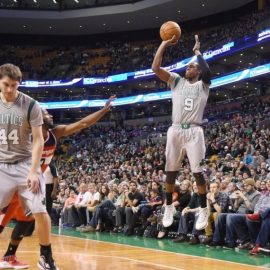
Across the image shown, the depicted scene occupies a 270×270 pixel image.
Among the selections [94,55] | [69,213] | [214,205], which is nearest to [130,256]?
[214,205]

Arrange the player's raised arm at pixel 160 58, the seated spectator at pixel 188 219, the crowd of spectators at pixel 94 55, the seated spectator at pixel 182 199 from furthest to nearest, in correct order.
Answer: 1. the crowd of spectators at pixel 94 55
2. the seated spectator at pixel 182 199
3. the seated spectator at pixel 188 219
4. the player's raised arm at pixel 160 58

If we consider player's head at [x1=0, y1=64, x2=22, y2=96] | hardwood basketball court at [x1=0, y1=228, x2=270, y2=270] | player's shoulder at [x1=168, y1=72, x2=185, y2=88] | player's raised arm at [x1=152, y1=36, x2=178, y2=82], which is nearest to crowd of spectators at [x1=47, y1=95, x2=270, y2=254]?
hardwood basketball court at [x1=0, y1=228, x2=270, y2=270]

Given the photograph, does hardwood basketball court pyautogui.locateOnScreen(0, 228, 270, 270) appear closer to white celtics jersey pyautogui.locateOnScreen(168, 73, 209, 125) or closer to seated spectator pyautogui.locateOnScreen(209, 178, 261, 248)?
seated spectator pyautogui.locateOnScreen(209, 178, 261, 248)

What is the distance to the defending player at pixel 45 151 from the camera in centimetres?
555

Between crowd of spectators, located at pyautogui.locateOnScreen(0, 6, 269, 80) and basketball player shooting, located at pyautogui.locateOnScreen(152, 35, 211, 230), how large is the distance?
25383 mm

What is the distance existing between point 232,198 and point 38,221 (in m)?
5.43

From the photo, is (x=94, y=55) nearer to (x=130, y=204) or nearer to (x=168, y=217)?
(x=130, y=204)

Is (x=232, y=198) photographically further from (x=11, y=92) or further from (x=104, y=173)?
(x=104, y=173)

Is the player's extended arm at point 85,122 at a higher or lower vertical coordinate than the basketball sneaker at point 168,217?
higher

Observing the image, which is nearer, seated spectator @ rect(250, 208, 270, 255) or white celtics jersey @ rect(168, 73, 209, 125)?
white celtics jersey @ rect(168, 73, 209, 125)

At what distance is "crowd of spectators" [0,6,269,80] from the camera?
33.4 meters

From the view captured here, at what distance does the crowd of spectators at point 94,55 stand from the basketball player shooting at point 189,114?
999 inches

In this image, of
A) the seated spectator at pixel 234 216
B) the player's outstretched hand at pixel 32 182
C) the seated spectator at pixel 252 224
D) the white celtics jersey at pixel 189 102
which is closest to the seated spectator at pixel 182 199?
the seated spectator at pixel 234 216

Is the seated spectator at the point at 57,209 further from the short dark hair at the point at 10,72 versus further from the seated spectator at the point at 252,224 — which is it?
the short dark hair at the point at 10,72
